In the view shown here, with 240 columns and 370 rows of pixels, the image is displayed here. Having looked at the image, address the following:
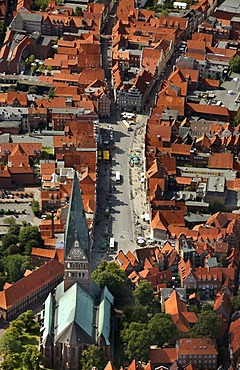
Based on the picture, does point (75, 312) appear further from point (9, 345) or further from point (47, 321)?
point (9, 345)

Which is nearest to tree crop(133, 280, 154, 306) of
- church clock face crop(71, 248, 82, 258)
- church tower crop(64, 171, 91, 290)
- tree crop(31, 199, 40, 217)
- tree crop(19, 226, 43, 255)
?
church tower crop(64, 171, 91, 290)

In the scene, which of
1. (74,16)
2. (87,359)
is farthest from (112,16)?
(87,359)

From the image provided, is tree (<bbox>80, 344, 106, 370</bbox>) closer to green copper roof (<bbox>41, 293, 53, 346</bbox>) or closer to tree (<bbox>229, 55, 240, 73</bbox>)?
green copper roof (<bbox>41, 293, 53, 346</bbox>)

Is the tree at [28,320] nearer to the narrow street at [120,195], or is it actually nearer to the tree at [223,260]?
the narrow street at [120,195]

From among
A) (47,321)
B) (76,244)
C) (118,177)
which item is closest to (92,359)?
(47,321)

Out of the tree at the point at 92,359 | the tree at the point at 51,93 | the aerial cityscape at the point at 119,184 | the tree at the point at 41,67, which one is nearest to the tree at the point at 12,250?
the aerial cityscape at the point at 119,184

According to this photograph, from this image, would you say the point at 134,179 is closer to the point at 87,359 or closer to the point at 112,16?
the point at 87,359
